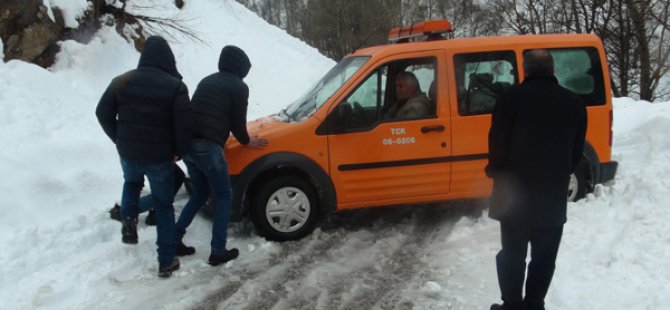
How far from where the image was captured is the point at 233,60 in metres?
4.62

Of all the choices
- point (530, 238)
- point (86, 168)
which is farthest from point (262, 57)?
point (530, 238)

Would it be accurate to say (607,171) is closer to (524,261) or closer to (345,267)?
(524,261)

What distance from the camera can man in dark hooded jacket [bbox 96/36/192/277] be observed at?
409cm

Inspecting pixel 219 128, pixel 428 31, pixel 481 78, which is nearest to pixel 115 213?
pixel 219 128

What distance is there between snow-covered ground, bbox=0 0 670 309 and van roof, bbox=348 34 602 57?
5.15ft

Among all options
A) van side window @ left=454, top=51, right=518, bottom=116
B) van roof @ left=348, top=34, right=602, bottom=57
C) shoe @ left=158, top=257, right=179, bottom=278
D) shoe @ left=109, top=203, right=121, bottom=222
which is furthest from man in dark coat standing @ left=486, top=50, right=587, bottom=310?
shoe @ left=109, top=203, right=121, bottom=222

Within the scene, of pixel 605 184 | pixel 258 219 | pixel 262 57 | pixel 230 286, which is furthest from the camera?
pixel 262 57

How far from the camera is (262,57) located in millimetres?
16750

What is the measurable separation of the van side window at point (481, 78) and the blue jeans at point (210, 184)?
7.87 ft

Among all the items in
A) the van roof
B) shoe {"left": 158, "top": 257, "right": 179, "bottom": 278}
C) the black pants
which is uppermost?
the van roof

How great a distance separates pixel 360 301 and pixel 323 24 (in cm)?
3119

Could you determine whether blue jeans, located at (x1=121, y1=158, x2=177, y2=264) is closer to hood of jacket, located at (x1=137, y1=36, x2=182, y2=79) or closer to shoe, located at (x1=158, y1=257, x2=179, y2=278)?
shoe, located at (x1=158, y1=257, x2=179, y2=278)

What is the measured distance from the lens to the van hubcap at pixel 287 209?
5172 millimetres

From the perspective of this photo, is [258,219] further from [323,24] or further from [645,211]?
[323,24]
